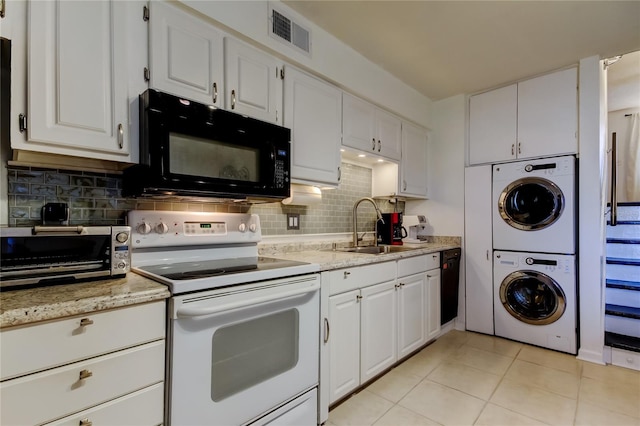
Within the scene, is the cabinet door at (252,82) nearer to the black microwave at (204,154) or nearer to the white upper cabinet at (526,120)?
the black microwave at (204,154)

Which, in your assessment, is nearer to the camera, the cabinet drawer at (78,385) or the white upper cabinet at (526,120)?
the cabinet drawer at (78,385)

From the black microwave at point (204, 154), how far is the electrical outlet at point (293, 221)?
57 centimetres

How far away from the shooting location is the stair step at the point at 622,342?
2391 millimetres

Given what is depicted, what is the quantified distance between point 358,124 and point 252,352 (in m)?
1.87

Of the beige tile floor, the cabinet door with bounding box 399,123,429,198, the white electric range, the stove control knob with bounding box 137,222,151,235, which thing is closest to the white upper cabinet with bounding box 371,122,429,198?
the cabinet door with bounding box 399,123,429,198

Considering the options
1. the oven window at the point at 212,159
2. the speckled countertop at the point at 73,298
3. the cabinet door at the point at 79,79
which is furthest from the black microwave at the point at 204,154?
the speckled countertop at the point at 73,298

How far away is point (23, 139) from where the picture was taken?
1.13m

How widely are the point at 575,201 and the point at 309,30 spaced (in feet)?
8.53

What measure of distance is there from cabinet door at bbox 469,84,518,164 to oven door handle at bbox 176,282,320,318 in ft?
8.10

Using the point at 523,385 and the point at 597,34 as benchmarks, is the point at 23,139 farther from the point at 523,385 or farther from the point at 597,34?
the point at 597,34

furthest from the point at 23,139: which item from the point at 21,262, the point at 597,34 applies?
the point at 597,34

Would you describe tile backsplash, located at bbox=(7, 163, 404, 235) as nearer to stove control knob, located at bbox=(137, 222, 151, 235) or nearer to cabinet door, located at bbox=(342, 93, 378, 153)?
stove control knob, located at bbox=(137, 222, 151, 235)

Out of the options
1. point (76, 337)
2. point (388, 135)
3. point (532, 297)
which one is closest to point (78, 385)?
point (76, 337)

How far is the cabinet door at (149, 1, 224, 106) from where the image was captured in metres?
1.44
